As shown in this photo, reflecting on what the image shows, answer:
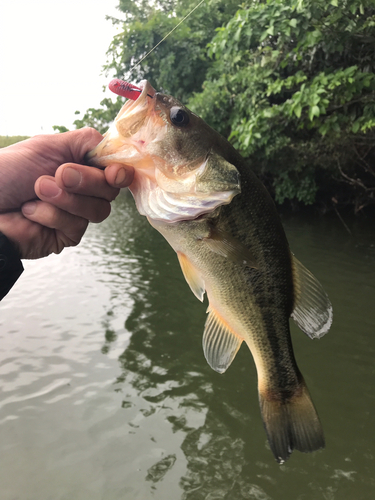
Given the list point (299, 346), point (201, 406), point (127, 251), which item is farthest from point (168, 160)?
point (127, 251)

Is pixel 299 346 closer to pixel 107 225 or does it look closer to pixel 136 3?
pixel 107 225

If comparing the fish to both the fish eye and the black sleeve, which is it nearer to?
the fish eye

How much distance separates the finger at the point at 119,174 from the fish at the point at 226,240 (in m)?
0.03

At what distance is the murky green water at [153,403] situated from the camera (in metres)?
3.12

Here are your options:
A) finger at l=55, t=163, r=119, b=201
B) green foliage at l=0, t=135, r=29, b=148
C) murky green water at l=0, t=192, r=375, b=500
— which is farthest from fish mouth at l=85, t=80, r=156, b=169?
murky green water at l=0, t=192, r=375, b=500

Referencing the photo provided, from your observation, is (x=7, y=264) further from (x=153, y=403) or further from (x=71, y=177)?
(x=153, y=403)

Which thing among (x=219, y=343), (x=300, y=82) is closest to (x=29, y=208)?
(x=219, y=343)

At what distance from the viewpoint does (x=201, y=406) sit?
4020mm

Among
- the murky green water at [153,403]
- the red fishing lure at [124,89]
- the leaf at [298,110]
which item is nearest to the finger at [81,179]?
the red fishing lure at [124,89]

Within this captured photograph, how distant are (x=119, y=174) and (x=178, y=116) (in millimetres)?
326

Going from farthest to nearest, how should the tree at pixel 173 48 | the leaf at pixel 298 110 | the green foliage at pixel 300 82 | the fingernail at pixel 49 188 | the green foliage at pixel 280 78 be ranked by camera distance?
the tree at pixel 173 48 < the leaf at pixel 298 110 < the green foliage at pixel 280 78 < the green foliage at pixel 300 82 < the fingernail at pixel 49 188

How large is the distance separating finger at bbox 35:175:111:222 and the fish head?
22 centimetres

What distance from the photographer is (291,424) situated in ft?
5.77

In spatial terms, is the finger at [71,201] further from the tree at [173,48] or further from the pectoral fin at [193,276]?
the tree at [173,48]
